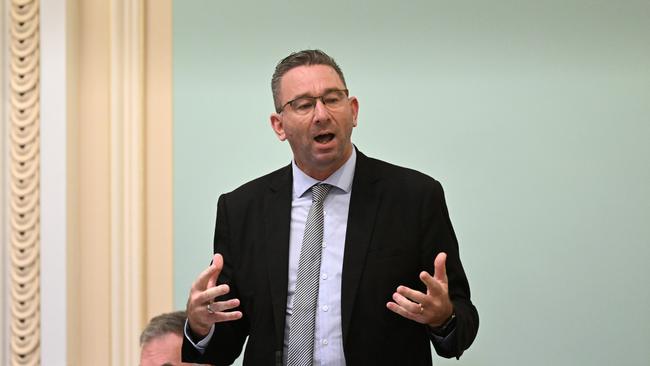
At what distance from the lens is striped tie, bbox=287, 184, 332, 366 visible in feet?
6.16

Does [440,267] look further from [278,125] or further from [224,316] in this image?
[278,125]

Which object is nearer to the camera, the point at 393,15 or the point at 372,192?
the point at 372,192

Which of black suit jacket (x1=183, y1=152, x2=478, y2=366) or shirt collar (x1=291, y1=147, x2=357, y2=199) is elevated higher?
shirt collar (x1=291, y1=147, x2=357, y2=199)

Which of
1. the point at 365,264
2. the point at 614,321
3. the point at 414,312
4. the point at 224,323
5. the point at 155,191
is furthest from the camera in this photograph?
the point at 155,191

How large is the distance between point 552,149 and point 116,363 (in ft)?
5.63

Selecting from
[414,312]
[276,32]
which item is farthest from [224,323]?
[276,32]

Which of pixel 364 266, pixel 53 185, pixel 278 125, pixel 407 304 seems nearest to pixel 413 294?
pixel 407 304

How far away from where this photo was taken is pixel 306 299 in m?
1.90

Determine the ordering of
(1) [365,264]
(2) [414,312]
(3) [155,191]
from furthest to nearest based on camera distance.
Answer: (3) [155,191]
(1) [365,264]
(2) [414,312]

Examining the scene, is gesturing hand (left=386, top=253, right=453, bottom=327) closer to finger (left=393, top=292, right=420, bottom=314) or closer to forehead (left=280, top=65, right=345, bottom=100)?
finger (left=393, top=292, right=420, bottom=314)

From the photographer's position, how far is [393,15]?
2812 millimetres

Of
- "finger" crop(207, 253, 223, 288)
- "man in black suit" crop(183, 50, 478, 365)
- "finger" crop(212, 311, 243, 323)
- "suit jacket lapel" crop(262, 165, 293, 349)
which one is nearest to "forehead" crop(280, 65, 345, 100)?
"man in black suit" crop(183, 50, 478, 365)

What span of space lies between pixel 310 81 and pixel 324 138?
0.15 meters

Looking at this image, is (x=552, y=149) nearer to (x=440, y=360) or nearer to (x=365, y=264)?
(x=440, y=360)
